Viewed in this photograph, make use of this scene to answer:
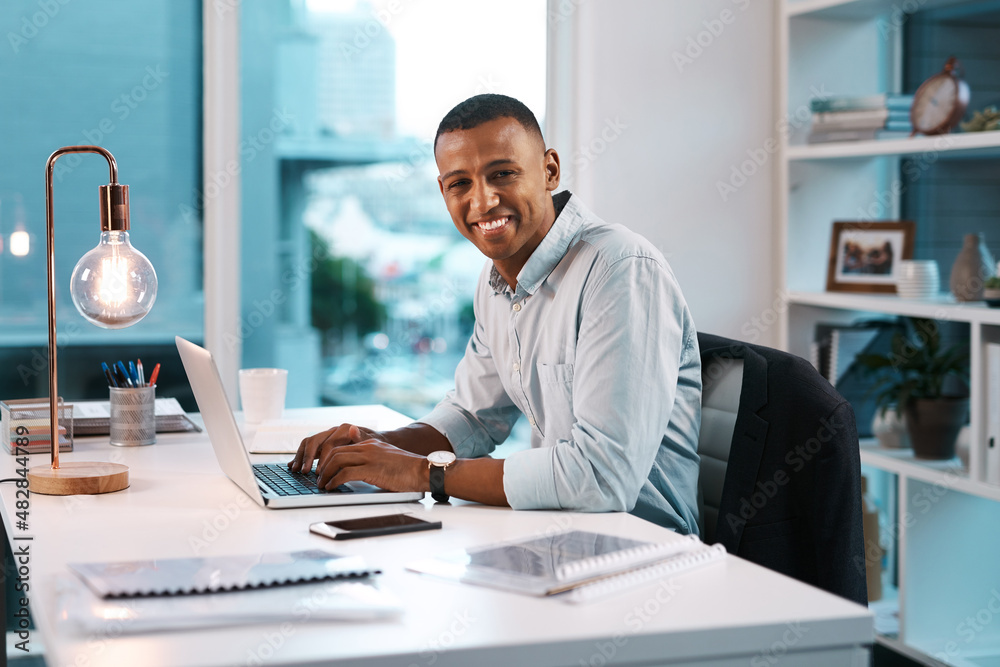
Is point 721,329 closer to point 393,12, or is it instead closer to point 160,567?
point 393,12

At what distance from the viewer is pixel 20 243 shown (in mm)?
2807

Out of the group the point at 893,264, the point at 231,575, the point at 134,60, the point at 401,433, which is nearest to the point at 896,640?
the point at 893,264

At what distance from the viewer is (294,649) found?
0.88 meters

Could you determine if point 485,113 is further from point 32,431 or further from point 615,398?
point 32,431

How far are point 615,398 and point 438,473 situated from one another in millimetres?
278

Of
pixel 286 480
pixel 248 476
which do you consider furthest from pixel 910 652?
pixel 248 476

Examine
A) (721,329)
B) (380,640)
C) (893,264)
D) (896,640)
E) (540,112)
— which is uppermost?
(540,112)

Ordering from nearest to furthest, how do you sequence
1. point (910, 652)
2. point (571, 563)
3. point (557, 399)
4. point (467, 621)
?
point (467, 621) < point (571, 563) < point (557, 399) < point (910, 652)

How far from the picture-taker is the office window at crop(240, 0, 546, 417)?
3.02m

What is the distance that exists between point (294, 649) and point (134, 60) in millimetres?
2409

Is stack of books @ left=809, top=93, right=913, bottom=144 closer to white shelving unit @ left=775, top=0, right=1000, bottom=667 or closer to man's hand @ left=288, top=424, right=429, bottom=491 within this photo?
white shelving unit @ left=775, top=0, right=1000, bottom=667

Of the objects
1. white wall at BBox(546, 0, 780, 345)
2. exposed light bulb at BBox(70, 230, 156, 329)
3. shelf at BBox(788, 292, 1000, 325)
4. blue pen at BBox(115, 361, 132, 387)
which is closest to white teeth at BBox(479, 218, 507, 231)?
exposed light bulb at BBox(70, 230, 156, 329)

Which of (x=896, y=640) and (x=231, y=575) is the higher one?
(x=231, y=575)

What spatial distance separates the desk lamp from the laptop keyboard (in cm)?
21
